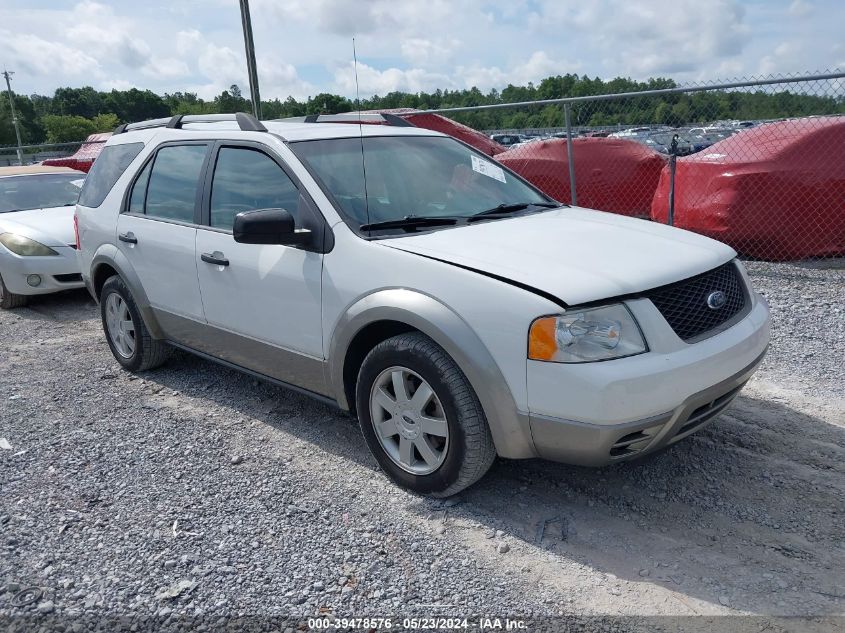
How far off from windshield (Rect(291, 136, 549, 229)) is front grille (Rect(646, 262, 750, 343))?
1207 mm

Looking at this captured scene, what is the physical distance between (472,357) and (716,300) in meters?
Answer: 1.17

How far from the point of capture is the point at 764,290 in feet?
21.7

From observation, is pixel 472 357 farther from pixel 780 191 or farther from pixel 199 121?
pixel 780 191

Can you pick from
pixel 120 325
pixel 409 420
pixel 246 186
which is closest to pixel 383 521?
pixel 409 420

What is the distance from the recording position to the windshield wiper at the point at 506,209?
3.89m

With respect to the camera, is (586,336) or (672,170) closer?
(586,336)

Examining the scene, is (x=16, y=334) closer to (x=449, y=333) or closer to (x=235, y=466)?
(x=235, y=466)

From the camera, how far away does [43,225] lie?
8.10 metres

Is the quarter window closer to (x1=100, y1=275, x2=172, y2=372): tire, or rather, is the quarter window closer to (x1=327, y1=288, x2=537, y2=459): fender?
(x1=100, y1=275, x2=172, y2=372): tire

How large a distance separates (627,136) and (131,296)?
654 centimetres

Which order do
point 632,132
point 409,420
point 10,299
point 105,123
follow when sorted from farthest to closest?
1. point 105,123
2. point 632,132
3. point 10,299
4. point 409,420

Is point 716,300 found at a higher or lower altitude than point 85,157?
lower

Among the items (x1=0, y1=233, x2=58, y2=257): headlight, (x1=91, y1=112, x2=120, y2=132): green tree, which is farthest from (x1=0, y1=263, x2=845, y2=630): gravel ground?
(x1=91, y1=112, x2=120, y2=132): green tree

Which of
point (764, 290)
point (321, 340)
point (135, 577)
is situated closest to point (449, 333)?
point (321, 340)
